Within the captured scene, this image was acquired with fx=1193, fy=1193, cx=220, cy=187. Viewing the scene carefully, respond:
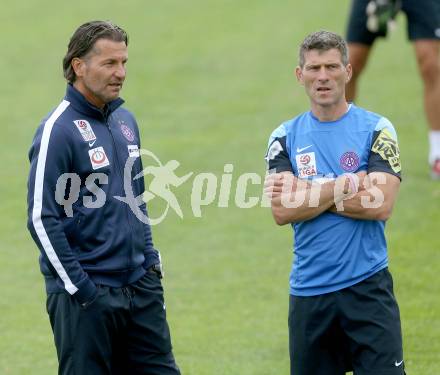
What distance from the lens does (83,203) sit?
5.81 metres

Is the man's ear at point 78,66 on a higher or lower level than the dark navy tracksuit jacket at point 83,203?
higher

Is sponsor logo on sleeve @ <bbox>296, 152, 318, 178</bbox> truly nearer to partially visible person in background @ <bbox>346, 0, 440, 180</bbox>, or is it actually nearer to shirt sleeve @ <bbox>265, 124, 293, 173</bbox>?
shirt sleeve @ <bbox>265, 124, 293, 173</bbox>

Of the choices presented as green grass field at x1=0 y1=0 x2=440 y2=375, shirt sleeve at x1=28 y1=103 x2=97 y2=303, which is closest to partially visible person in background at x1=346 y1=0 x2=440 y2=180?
green grass field at x1=0 y1=0 x2=440 y2=375

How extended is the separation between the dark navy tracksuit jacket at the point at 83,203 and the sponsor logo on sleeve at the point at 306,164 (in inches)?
33.6

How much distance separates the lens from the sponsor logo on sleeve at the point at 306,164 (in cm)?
585

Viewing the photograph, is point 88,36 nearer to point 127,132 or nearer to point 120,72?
point 120,72

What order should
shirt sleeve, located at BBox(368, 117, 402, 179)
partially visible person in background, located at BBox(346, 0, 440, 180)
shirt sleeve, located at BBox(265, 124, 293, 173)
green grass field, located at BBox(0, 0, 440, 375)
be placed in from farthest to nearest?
1. partially visible person in background, located at BBox(346, 0, 440, 180)
2. green grass field, located at BBox(0, 0, 440, 375)
3. shirt sleeve, located at BBox(265, 124, 293, 173)
4. shirt sleeve, located at BBox(368, 117, 402, 179)

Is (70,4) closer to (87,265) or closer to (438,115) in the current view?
(438,115)

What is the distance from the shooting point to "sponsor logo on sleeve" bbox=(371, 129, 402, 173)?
5.81 m

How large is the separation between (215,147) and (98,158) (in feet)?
23.8

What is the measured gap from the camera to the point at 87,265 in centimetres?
587

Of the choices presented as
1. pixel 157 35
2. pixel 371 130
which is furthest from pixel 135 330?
pixel 157 35

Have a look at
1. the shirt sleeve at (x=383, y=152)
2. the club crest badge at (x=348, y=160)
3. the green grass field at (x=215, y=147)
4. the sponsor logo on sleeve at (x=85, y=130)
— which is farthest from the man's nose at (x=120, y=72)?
the green grass field at (x=215, y=147)

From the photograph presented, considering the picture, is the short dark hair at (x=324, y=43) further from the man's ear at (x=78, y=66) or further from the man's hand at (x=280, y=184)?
the man's ear at (x=78, y=66)
